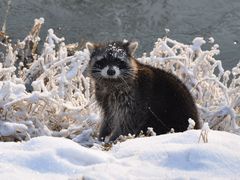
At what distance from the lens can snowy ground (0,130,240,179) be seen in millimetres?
3459

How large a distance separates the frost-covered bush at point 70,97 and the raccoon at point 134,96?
16 cm

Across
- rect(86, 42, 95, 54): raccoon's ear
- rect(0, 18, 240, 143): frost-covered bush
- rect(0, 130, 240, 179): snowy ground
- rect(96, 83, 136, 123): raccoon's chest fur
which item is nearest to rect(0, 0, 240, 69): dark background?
rect(0, 18, 240, 143): frost-covered bush

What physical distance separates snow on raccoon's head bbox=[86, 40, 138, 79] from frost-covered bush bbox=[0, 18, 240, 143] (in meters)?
0.15

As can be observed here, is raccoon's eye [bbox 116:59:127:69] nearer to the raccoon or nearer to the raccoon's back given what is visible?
the raccoon

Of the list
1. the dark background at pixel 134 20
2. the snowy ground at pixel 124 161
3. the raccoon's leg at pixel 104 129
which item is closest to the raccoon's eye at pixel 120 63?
the raccoon's leg at pixel 104 129

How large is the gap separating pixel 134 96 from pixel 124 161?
8.82ft

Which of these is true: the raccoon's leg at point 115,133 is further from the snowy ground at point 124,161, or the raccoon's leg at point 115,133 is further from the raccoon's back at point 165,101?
the snowy ground at point 124,161

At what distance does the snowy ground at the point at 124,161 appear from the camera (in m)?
3.46

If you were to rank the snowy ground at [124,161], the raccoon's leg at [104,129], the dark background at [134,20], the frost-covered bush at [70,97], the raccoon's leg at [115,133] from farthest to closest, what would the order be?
the dark background at [134,20]
the raccoon's leg at [115,133]
the raccoon's leg at [104,129]
the frost-covered bush at [70,97]
the snowy ground at [124,161]

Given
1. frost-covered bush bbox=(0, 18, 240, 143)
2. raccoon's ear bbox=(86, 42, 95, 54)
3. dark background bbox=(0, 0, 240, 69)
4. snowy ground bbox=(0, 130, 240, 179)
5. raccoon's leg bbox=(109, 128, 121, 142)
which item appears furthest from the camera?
dark background bbox=(0, 0, 240, 69)

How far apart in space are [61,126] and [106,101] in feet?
1.78

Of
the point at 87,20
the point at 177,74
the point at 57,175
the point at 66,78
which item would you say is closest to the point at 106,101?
the point at 66,78

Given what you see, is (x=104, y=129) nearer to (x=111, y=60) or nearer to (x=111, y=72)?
(x=111, y=72)

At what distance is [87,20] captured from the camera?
11391 millimetres
